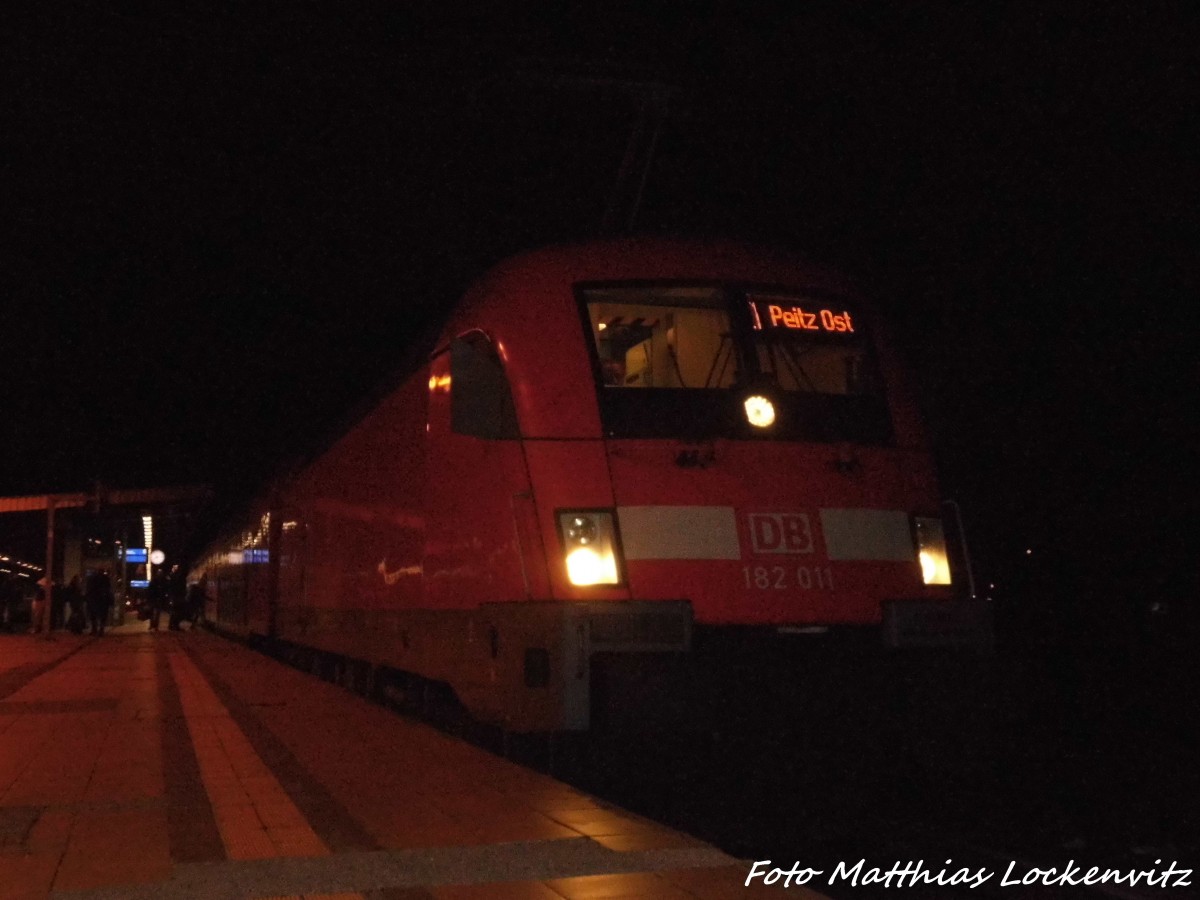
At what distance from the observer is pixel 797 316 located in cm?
840

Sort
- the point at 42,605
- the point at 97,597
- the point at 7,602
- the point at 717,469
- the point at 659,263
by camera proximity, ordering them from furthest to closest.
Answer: the point at 7,602 < the point at 42,605 < the point at 97,597 < the point at 659,263 < the point at 717,469


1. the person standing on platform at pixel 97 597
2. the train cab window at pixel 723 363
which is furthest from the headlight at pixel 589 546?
the person standing on platform at pixel 97 597

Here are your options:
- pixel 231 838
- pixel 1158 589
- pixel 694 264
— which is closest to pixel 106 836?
pixel 231 838

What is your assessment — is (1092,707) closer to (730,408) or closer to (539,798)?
(730,408)

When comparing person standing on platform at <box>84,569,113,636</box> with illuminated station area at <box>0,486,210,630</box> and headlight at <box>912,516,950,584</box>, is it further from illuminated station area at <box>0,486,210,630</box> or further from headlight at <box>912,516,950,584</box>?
headlight at <box>912,516,950,584</box>

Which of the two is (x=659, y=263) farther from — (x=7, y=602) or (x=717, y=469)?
(x=7, y=602)

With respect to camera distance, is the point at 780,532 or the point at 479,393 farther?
the point at 479,393

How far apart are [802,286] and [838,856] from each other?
353 cm

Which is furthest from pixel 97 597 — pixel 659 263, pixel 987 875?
pixel 987 875

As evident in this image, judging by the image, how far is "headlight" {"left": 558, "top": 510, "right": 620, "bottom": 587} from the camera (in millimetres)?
7289

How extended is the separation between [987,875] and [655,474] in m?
2.64

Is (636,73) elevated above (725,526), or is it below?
above

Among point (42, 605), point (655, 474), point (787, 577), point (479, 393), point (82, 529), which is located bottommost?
point (787, 577)

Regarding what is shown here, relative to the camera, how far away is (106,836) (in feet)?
19.4
